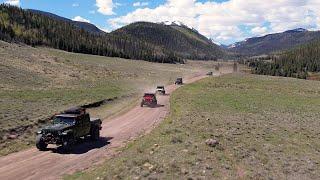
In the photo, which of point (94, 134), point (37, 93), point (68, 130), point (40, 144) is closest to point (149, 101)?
point (37, 93)

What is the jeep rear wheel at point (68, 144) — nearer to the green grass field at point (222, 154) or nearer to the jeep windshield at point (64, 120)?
the jeep windshield at point (64, 120)

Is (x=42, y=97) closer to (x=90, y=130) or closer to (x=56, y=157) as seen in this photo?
(x=90, y=130)

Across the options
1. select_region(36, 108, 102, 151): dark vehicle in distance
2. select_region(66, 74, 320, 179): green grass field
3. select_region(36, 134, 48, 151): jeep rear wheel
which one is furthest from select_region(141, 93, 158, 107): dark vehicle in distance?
select_region(36, 134, 48, 151): jeep rear wheel

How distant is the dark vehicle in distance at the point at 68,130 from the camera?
28875mm

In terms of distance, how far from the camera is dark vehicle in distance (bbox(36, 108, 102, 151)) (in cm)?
2888

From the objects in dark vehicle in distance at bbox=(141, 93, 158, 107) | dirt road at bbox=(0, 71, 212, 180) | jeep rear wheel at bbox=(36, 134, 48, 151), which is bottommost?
dark vehicle in distance at bbox=(141, 93, 158, 107)

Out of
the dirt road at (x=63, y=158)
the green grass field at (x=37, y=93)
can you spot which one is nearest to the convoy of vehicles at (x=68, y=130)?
the dirt road at (x=63, y=158)

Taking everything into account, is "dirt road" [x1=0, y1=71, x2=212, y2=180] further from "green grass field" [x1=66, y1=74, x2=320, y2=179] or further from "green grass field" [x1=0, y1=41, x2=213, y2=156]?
"green grass field" [x1=0, y1=41, x2=213, y2=156]

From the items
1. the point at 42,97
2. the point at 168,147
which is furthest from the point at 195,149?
the point at 42,97

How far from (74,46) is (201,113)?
147632 millimetres

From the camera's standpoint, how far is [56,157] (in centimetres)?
2730

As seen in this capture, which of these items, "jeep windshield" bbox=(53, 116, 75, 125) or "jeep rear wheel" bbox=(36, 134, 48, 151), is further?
"jeep windshield" bbox=(53, 116, 75, 125)

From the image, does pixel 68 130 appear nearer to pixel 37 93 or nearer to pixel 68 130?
pixel 68 130

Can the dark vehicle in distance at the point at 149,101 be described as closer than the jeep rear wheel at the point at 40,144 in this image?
No
